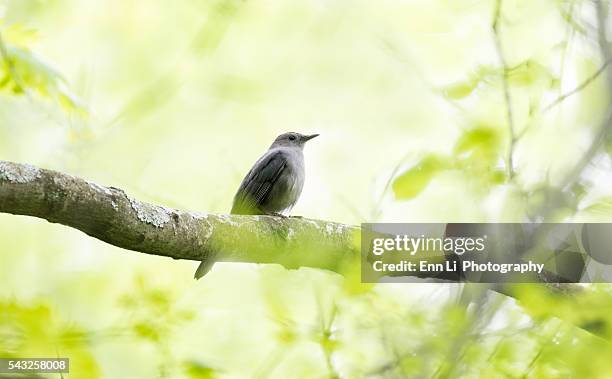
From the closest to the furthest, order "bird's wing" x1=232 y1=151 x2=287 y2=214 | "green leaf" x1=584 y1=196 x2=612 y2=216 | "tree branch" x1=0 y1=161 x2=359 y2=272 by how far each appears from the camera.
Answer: "green leaf" x1=584 y1=196 x2=612 y2=216 < "tree branch" x1=0 y1=161 x2=359 y2=272 < "bird's wing" x1=232 y1=151 x2=287 y2=214

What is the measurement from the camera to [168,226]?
126 inches

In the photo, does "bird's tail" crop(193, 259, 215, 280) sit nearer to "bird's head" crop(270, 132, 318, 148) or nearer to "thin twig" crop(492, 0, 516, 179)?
"thin twig" crop(492, 0, 516, 179)

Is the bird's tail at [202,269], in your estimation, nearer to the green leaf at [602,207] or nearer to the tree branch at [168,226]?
the tree branch at [168,226]

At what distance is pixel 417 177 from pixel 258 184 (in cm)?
352

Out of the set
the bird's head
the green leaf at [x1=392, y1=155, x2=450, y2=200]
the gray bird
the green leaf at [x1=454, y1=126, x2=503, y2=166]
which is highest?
the bird's head

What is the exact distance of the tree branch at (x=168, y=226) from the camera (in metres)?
2.70

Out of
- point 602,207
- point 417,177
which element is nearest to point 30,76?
point 417,177

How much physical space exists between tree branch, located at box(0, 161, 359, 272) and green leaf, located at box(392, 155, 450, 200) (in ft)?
3.69

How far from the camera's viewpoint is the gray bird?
5918 millimetres

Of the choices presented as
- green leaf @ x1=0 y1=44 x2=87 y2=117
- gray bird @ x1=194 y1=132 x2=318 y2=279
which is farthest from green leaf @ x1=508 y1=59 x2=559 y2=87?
gray bird @ x1=194 y1=132 x2=318 y2=279

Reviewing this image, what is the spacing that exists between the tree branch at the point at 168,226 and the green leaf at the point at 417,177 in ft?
3.69

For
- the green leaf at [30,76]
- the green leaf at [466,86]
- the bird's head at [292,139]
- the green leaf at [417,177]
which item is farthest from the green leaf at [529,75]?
the bird's head at [292,139]

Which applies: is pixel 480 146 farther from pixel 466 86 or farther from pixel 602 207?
pixel 602 207

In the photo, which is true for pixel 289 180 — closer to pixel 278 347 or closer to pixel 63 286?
pixel 63 286
